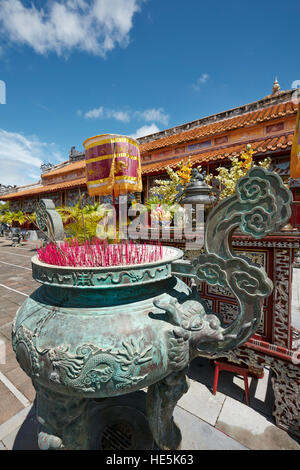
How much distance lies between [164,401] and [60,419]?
0.72 meters

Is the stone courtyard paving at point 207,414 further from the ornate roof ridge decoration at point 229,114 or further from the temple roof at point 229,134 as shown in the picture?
the ornate roof ridge decoration at point 229,114

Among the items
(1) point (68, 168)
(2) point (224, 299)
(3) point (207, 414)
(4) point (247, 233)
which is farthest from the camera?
(1) point (68, 168)

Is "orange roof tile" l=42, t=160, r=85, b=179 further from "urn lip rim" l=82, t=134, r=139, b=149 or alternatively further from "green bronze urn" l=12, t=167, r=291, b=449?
"green bronze urn" l=12, t=167, r=291, b=449

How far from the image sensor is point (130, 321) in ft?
4.16

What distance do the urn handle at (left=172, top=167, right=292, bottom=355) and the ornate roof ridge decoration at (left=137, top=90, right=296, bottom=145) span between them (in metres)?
10.6

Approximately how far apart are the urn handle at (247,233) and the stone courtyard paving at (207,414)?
62.8 inches

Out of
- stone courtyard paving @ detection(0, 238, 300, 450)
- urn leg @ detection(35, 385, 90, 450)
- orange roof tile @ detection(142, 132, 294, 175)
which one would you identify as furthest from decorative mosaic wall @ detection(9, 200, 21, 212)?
urn leg @ detection(35, 385, 90, 450)

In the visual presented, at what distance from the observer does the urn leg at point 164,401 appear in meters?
1.52

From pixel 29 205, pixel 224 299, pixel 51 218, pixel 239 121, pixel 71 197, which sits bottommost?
pixel 224 299

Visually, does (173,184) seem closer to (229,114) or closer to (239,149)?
(239,149)

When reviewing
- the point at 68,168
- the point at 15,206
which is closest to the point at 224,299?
the point at 68,168

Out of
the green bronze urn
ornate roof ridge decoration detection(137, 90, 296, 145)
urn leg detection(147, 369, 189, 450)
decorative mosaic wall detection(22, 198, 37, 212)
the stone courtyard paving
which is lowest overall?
the stone courtyard paving

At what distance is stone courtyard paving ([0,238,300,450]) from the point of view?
2.17 m

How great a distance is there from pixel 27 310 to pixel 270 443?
9.72 feet
